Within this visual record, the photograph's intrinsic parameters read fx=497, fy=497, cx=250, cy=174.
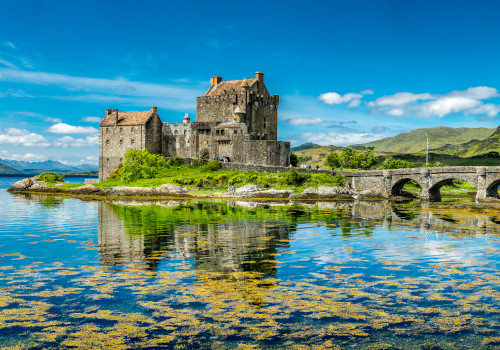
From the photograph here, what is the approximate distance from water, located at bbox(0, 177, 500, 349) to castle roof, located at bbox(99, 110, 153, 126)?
5245cm

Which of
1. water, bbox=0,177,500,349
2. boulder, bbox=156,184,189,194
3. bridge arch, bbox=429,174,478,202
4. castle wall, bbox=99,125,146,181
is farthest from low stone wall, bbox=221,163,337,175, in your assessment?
water, bbox=0,177,500,349

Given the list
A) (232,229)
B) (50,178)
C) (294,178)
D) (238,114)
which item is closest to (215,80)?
(238,114)

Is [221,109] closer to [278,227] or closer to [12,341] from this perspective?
[278,227]

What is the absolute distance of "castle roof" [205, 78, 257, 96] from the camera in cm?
8601

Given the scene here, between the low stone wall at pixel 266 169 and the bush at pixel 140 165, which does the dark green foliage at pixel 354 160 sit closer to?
the low stone wall at pixel 266 169

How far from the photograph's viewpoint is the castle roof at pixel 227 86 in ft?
282

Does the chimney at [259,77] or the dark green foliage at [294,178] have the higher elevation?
the chimney at [259,77]

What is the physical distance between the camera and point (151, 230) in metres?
33.7

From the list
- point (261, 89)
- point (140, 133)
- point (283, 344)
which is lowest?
point (283, 344)

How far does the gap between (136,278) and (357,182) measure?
58.3 m

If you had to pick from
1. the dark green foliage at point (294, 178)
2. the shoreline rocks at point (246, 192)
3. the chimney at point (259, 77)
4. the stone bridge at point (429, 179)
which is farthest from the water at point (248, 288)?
the chimney at point (259, 77)

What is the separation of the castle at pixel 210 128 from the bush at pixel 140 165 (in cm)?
428

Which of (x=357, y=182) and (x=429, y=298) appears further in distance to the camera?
(x=357, y=182)

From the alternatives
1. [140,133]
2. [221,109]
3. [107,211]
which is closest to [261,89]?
[221,109]
